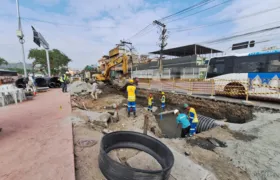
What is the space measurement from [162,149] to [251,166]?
76.7 inches

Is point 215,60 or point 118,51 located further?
point 118,51

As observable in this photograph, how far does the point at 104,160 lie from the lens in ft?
6.53

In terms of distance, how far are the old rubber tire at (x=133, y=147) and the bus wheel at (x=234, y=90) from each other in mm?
7765

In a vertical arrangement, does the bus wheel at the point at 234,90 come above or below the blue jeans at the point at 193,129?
above

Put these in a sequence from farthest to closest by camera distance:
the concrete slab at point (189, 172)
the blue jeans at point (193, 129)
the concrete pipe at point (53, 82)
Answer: the concrete pipe at point (53, 82), the blue jeans at point (193, 129), the concrete slab at point (189, 172)

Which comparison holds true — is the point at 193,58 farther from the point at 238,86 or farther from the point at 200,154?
the point at 200,154

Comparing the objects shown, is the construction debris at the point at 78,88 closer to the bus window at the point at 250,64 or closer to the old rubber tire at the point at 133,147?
the old rubber tire at the point at 133,147

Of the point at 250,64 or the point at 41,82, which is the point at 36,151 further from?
the point at 41,82

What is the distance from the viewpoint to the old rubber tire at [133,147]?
1748 millimetres

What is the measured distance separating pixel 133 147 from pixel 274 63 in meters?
9.12

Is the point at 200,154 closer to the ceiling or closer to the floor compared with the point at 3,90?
closer to the floor

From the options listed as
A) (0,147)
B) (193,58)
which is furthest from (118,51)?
(0,147)

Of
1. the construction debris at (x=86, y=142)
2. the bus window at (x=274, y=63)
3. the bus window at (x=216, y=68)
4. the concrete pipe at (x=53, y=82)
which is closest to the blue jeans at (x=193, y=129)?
the construction debris at (x=86, y=142)

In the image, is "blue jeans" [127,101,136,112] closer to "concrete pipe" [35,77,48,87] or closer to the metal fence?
the metal fence
